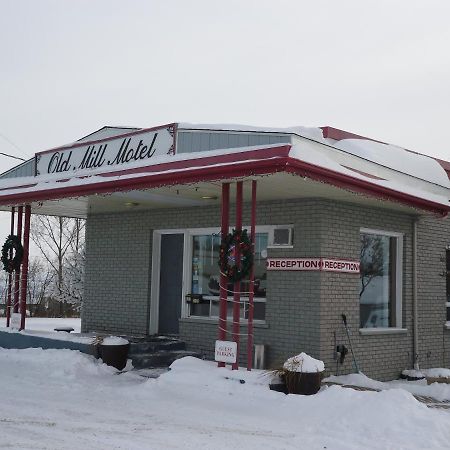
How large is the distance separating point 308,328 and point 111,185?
3975 mm

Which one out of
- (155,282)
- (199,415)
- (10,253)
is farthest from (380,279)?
(10,253)

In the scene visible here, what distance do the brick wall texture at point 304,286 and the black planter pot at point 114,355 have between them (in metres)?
1.82

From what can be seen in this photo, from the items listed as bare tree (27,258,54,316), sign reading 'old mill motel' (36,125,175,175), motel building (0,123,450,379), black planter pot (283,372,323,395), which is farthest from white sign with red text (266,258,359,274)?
bare tree (27,258,54,316)

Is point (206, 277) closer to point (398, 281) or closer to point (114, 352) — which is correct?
point (114, 352)

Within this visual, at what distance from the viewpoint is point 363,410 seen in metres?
7.73

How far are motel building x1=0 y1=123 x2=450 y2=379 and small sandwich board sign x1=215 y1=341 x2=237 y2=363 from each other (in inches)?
10.5

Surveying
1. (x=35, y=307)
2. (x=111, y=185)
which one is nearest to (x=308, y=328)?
(x=111, y=185)

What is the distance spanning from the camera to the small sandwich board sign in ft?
31.1

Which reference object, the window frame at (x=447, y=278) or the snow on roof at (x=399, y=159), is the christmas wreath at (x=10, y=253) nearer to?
the snow on roof at (x=399, y=159)

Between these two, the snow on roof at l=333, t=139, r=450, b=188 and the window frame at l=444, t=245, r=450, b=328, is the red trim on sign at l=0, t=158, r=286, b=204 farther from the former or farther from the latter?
the window frame at l=444, t=245, r=450, b=328

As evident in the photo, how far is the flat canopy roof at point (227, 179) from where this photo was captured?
8.91 m

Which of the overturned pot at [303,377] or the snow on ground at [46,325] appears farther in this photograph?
the snow on ground at [46,325]

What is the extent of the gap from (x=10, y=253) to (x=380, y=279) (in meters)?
7.65

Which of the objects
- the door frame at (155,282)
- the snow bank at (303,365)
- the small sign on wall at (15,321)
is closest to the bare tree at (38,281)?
the small sign on wall at (15,321)
